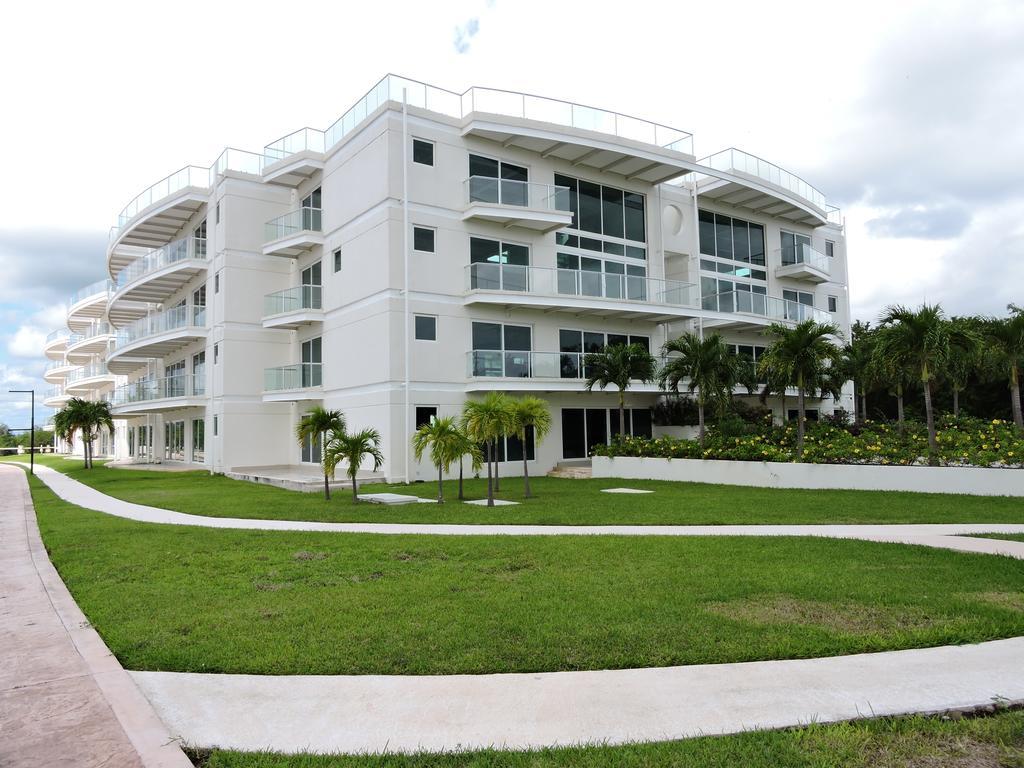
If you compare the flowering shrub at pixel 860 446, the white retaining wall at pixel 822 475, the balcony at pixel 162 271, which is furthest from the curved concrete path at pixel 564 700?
the balcony at pixel 162 271

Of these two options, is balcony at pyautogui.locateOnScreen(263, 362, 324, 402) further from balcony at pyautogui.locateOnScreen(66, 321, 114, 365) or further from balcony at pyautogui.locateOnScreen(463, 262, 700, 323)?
balcony at pyautogui.locateOnScreen(66, 321, 114, 365)

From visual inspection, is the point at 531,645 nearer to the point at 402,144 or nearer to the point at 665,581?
the point at 665,581

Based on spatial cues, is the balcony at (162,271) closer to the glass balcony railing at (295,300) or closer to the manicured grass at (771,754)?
the glass balcony railing at (295,300)

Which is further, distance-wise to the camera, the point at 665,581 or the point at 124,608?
the point at 665,581

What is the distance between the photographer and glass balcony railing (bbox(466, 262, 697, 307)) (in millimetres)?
25453

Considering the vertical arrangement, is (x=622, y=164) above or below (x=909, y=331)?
above

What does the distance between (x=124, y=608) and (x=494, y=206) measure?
66.3 feet

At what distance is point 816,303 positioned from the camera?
40219 mm

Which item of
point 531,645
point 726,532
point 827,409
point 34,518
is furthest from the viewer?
point 827,409

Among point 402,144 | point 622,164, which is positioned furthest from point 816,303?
point 402,144

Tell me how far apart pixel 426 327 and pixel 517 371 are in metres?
3.64

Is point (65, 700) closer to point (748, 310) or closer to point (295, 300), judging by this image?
point (295, 300)

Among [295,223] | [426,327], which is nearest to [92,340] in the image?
[295,223]

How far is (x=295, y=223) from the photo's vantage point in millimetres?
28859
